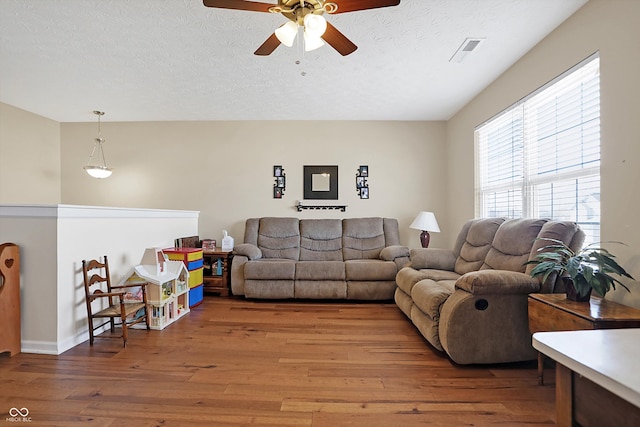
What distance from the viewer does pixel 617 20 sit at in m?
1.94

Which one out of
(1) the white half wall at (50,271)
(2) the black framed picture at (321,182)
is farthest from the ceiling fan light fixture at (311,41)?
(2) the black framed picture at (321,182)

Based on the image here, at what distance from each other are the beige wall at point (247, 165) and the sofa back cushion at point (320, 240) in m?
0.32

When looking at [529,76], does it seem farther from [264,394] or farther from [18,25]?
[18,25]

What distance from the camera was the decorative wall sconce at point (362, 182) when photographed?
4.72m

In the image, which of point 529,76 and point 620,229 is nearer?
point 620,229

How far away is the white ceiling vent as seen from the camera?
2.56m

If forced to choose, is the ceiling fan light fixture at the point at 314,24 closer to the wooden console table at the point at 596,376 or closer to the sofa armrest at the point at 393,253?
the wooden console table at the point at 596,376

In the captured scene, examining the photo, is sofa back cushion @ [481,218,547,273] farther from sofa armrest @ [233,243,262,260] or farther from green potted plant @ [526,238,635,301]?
sofa armrest @ [233,243,262,260]

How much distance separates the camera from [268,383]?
1.91 metres

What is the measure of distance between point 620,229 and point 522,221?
646 mm

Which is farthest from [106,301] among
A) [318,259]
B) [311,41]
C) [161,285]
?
[311,41]

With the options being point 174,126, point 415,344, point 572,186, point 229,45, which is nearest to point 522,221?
point 572,186

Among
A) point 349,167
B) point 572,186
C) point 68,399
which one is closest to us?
point 68,399

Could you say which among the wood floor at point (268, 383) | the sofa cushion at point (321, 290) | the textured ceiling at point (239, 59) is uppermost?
the textured ceiling at point (239, 59)
